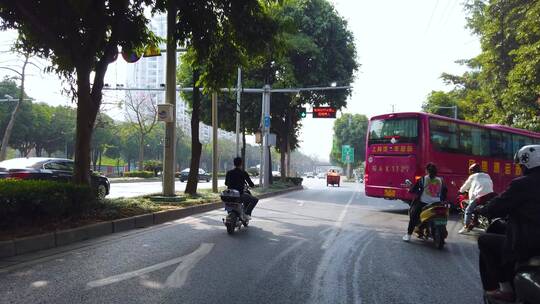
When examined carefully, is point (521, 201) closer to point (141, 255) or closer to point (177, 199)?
point (141, 255)

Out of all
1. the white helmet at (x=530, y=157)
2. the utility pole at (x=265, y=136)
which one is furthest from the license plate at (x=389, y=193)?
the utility pole at (x=265, y=136)

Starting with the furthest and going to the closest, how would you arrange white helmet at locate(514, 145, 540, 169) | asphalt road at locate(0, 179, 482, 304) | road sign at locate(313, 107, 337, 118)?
road sign at locate(313, 107, 337, 118), asphalt road at locate(0, 179, 482, 304), white helmet at locate(514, 145, 540, 169)

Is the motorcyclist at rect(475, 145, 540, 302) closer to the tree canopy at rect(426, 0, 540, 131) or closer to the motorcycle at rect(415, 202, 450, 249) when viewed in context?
the motorcycle at rect(415, 202, 450, 249)

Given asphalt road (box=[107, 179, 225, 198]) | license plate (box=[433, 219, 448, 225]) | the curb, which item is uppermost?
license plate (box=[433, 219, 448, 225])

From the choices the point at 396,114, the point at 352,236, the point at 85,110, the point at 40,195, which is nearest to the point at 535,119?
the point at 396,114

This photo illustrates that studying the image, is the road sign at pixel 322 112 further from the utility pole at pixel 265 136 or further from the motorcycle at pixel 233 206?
the motorcycle at pixel 233 206

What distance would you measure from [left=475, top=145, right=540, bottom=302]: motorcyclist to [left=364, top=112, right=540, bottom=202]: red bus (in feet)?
33.1

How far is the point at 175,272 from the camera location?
237 inches

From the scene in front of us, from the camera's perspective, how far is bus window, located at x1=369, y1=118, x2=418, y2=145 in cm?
1485

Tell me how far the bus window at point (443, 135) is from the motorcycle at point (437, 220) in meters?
6.56

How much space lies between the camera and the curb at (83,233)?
6.90 meters

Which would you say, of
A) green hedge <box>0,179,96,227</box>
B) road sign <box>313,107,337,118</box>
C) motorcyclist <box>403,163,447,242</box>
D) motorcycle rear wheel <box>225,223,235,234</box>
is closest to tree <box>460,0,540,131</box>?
road sign <box>313,107,337,118</box>

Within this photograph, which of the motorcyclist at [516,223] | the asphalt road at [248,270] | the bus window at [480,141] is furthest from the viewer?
the bus window at [480,141]

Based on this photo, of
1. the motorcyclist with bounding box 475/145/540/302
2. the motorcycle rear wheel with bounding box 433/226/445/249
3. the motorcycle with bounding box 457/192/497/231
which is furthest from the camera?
the motorcycle with bounding box 457/192/497/231
